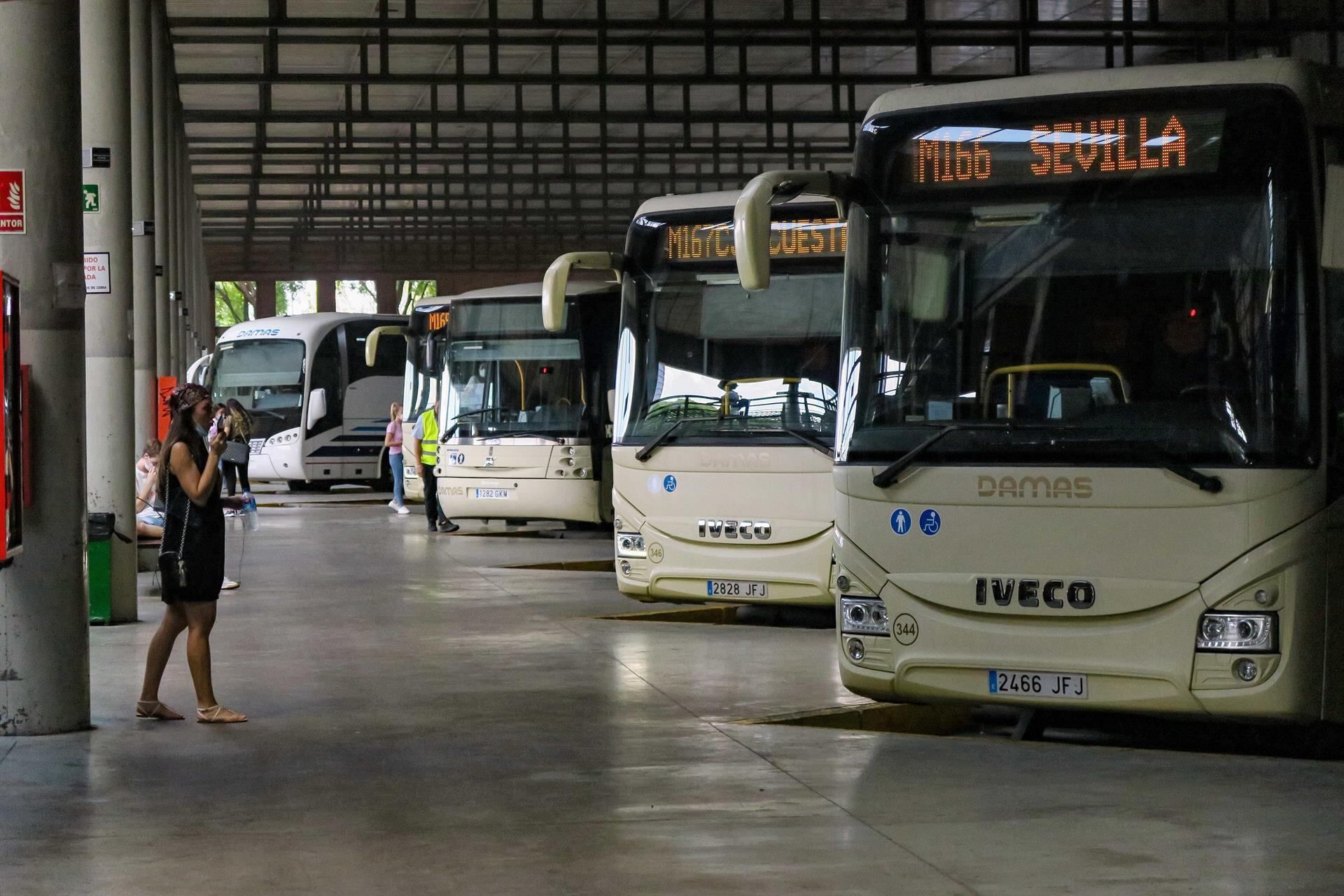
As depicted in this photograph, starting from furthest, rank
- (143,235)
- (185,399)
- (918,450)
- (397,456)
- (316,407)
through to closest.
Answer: (316,407) < (397,456) < (143,235) < (185,399) < (918,450)

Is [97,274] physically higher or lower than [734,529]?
higher

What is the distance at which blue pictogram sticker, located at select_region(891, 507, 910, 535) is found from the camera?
26.8ft

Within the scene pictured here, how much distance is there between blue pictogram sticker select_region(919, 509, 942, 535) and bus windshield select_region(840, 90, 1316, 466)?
0.26 meters

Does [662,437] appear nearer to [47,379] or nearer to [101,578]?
[101,578]

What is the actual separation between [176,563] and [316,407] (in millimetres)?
26156

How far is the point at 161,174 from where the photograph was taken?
27.9 m

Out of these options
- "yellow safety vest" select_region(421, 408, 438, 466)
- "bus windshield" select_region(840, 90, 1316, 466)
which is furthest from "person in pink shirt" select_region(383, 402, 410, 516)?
"bus windshield" select_region(840, 90, 1316, 466)

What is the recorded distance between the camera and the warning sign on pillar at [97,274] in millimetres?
13289

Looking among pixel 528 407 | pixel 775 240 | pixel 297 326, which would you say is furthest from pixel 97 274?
pixel 297 326

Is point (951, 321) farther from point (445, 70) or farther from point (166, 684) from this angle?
point (445, 70)

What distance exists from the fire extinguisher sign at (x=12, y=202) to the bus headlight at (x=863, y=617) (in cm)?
417

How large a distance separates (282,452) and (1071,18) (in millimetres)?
16227

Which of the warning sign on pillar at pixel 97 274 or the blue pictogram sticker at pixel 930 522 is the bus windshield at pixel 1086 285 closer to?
the blue pictogram sticker at pixel 930 522

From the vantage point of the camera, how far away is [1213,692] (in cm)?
751
